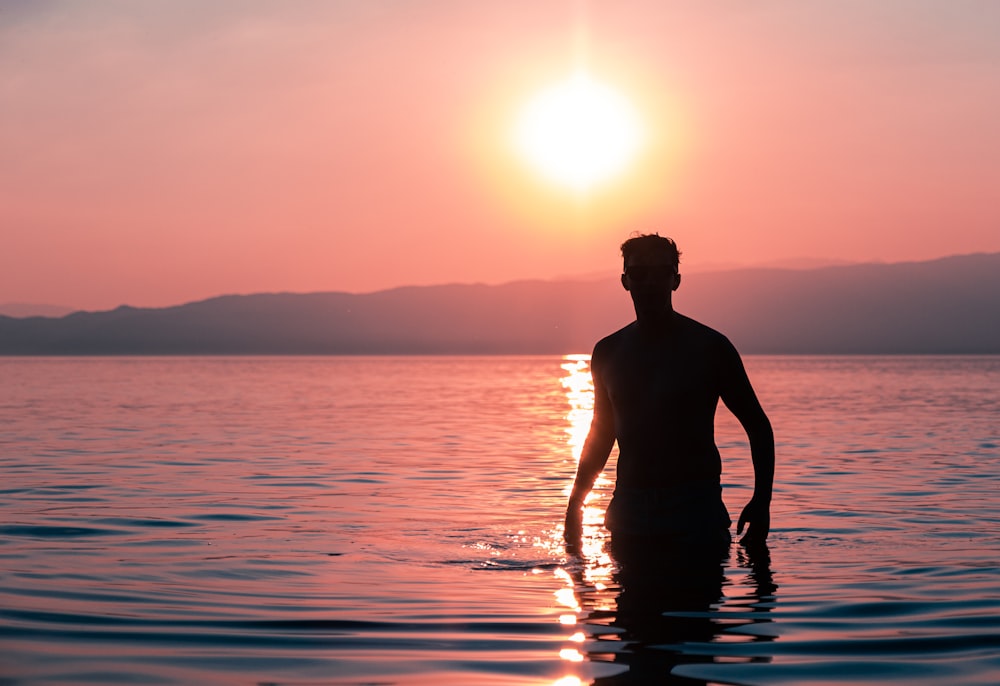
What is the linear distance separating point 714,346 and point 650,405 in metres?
0.58

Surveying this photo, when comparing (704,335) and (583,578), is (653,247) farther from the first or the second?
(583,578)

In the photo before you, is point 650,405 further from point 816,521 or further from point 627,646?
Answer: point 816,521

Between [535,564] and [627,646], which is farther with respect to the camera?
[535,564]

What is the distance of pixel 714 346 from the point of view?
7.85 metres

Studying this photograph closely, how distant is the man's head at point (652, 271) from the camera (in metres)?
7.95

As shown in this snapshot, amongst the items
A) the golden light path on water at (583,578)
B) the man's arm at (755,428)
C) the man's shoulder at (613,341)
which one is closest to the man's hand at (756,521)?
the man's arm at (755,428)

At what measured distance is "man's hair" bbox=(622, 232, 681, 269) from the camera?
26.1 ft

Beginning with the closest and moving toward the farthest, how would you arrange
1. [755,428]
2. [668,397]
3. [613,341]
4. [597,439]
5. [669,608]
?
[669,608], [755,428], [668,397], [613,341], [597,439]

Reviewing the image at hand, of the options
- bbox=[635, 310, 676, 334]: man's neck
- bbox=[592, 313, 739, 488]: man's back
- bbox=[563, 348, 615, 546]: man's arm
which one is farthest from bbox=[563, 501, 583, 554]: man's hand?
bbox=[635, 310, 676, 334]: man's neck

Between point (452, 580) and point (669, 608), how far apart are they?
207 centimetres

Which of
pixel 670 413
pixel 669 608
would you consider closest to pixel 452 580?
pixel 669 608

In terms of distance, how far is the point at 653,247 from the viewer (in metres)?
8.00

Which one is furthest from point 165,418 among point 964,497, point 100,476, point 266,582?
point 266,582

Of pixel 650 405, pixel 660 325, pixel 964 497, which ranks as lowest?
pixel 964 497
